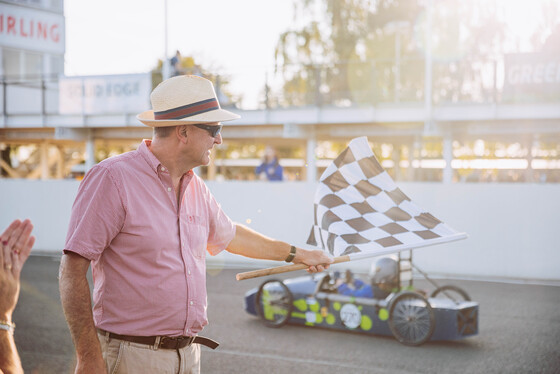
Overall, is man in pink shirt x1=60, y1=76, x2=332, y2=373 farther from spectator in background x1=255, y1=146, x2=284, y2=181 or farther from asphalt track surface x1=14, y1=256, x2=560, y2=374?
spectator in background x1=255, y1=146, x2=284, y2=181

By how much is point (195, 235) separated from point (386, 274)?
415 cm

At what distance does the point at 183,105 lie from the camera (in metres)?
2.60

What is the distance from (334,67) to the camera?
60.4ft

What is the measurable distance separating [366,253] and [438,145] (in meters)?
23.0

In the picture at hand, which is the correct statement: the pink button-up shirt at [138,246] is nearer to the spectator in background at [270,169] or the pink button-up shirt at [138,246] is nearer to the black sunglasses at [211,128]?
the black sunglasses at [211,128]

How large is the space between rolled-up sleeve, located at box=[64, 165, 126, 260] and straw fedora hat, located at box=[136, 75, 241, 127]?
34cm

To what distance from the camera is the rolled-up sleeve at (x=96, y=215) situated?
2324 millimetres

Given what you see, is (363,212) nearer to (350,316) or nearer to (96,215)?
(96,215)

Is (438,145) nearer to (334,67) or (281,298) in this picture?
(334,67)

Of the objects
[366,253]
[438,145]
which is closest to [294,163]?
[438,145]

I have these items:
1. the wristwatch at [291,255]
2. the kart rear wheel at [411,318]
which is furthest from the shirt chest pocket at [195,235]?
the kart rear wheel at [411,318]

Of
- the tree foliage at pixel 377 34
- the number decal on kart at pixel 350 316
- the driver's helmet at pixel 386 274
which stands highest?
the tree foliage at pixel 377 34

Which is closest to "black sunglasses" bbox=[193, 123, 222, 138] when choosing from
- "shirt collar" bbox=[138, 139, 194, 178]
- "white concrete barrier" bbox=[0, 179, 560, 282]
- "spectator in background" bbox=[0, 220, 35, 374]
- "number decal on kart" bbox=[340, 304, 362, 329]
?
"shirt collar" bbox=[138, 139, 194, 178]

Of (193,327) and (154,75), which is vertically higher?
(154,75)
